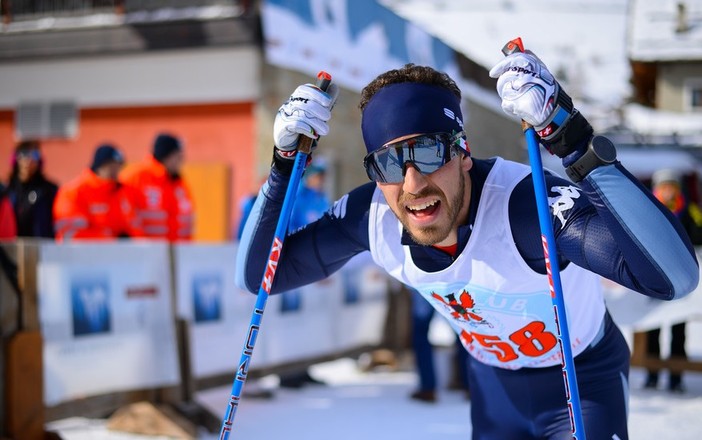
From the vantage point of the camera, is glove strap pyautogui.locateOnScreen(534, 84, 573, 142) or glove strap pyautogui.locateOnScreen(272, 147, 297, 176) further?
glove strap pyautogui.locateOnScreen(272, 147, 297, 176)

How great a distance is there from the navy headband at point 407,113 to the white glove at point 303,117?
5.9 inches

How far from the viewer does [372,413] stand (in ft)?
20.0

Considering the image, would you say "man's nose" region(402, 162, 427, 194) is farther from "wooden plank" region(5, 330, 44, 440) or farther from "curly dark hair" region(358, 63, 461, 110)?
"wooden plank" region(5, 330, 44, 440)

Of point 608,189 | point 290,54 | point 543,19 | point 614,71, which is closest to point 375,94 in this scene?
point 608,189

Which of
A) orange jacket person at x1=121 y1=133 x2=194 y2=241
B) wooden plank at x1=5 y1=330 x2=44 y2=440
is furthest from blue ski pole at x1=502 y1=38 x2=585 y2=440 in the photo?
orange jacket person at x1=121 y1=133 x2=194 y2=241

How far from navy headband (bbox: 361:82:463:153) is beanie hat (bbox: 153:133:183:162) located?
4379 millimetres

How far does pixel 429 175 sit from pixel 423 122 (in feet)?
0.53

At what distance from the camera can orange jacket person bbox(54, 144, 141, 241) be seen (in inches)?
235

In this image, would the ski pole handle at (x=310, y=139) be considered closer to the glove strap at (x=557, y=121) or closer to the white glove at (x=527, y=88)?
the white glove at (x=527, y=88)

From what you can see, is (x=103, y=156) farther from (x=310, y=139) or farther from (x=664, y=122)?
(x=664, y=122)

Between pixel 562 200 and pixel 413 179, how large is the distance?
0.43 metres

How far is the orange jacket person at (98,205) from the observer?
597cm

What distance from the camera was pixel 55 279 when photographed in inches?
187

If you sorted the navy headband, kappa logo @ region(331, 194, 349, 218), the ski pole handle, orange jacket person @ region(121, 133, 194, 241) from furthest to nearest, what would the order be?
1. orange jacket person @ region(121, 133, 194, 241)
2. kappa logo @ region(331, 194, 349, 218)
3. the ski pole handle
4. the navy headband
